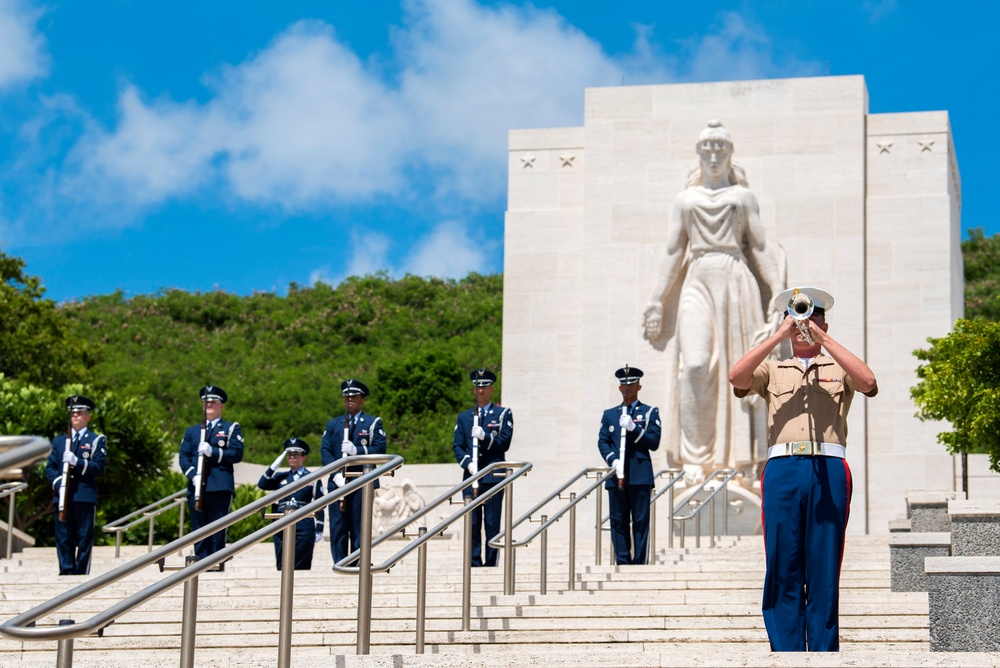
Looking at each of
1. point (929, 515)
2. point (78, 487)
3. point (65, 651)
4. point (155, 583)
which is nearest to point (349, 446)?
point (78, 487)

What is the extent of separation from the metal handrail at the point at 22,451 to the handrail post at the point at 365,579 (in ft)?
9.49

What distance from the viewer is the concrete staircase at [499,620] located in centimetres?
769

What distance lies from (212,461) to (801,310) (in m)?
7.33

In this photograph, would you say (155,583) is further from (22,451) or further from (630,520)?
(630,520)

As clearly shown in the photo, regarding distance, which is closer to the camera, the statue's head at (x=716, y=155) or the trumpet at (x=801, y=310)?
the trumpet at (x=801, y=310)

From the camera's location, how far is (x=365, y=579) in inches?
289

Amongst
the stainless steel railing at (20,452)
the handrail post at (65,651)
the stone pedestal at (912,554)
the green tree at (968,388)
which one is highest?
the green tree at (968,388)

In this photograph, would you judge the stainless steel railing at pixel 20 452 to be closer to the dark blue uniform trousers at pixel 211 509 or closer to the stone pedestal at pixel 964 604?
the stone pedestal at pixel 964 604

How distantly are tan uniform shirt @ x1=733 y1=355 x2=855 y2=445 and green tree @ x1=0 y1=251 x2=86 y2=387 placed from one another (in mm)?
19900

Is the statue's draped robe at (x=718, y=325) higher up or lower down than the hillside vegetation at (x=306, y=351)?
lower down

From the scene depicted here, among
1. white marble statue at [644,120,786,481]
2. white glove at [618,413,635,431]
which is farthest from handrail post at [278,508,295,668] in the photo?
white marble statue at [644,120,786,481]

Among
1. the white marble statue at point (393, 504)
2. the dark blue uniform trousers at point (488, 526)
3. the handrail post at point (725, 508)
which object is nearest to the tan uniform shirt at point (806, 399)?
the dark blue uniform trousers at point (488, 526)

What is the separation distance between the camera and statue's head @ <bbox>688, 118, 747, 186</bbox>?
1753 cm

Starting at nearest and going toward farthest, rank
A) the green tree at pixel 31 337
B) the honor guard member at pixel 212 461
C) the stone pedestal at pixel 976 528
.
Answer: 1. the stone pedestal at pixel 976 528
2. the honor guard member at pixel 212 461
3. the green tree at pixel 31 337
